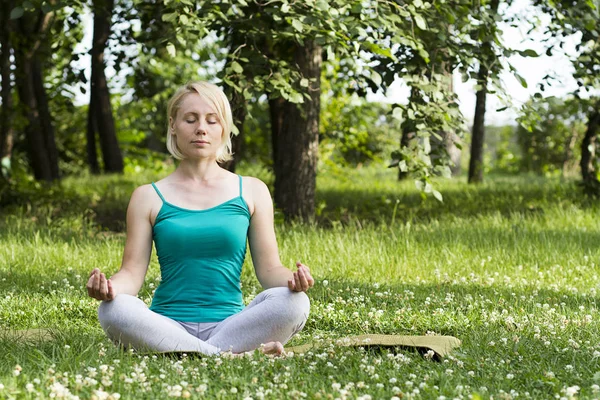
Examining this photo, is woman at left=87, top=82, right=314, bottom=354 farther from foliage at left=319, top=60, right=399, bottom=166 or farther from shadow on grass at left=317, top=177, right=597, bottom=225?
foliage at left=319, top=60, right=399, bottom=166

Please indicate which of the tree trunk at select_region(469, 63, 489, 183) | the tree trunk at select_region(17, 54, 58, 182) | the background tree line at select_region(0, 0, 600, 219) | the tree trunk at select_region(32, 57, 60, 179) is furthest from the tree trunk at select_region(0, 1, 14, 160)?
the tree trunk at select_region(469, 63, 489, 183)

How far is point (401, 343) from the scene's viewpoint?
356cm

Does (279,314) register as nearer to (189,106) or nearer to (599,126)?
(189,106)

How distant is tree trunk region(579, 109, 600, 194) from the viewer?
9406mm

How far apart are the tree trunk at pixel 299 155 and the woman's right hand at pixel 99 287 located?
469 centimetres

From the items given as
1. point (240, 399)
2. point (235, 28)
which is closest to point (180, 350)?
point (240, 399)

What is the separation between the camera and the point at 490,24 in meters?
6.06

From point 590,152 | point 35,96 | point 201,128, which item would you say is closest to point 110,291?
point 201,128

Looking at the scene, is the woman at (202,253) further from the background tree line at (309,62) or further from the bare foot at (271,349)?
the background tree line at (309,62)

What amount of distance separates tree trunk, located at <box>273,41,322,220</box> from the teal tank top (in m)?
4.27

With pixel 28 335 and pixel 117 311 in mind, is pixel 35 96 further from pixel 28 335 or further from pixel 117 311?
→ pixel 117 311

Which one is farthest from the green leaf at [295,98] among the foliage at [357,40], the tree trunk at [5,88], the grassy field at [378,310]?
the tree trunk at [5,88]

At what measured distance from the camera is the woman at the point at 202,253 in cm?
Result: 346

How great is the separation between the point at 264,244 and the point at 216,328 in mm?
442
